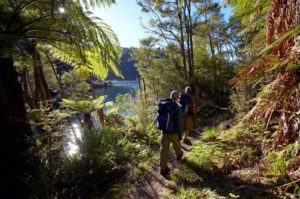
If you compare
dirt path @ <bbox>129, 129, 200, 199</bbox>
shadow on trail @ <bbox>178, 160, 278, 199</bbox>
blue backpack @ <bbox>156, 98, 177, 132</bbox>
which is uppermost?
blue backpack @ <bbox>156, 98, 177, 132</bbox>

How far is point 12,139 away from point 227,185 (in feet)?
12.3

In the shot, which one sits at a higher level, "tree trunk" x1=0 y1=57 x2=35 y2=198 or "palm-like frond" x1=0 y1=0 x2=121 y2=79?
"palm-like frond" x1=0 y1=0 x2=121 y2=79

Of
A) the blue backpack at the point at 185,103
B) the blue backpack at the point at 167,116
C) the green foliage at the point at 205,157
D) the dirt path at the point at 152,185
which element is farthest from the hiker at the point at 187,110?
the blue backpack at the point at 167,116

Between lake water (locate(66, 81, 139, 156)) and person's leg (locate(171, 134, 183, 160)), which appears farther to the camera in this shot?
lake water (locate(66, 81, 139, 156))

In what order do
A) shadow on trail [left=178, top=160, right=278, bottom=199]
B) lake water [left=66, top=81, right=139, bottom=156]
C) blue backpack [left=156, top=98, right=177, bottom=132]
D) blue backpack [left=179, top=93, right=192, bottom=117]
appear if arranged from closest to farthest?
shadow on trail [left=178, top=160, right=278, bottom=199] < blue backpack [left=156, top=98, right=177, bottom=132] < lake water [left=66, top=81, right=139, bottom=156] < blue backpack [left=179, top=93, right=192, bottom=117]

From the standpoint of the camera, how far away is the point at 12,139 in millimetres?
4758

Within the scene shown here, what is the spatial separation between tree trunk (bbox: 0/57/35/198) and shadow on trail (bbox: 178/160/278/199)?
113 inches

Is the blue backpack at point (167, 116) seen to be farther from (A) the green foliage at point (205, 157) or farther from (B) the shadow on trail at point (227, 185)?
(B) the shadow on trail at point (227, 185)

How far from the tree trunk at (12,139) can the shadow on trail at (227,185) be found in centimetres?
287

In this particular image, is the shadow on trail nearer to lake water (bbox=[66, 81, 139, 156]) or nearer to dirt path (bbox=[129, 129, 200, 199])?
dirt path (bbox=[129, 129, 200, 199])

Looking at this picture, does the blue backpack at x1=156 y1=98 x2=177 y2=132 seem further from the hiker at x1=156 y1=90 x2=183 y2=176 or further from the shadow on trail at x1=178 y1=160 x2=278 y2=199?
the shadow on trail at x1=178 y1=160 x2=278 y2=199

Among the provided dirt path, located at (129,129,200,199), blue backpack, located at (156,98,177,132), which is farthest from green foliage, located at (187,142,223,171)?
blue backpack, located at (156,98,177,132)

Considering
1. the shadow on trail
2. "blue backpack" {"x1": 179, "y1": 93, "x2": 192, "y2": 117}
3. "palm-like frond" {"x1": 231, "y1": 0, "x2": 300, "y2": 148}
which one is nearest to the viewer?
"palm-like frond" {"x1": 231, "y1": 0, "x2": 300, "y2": 148}

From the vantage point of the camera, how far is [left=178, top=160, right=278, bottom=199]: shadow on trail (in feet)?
11.8
